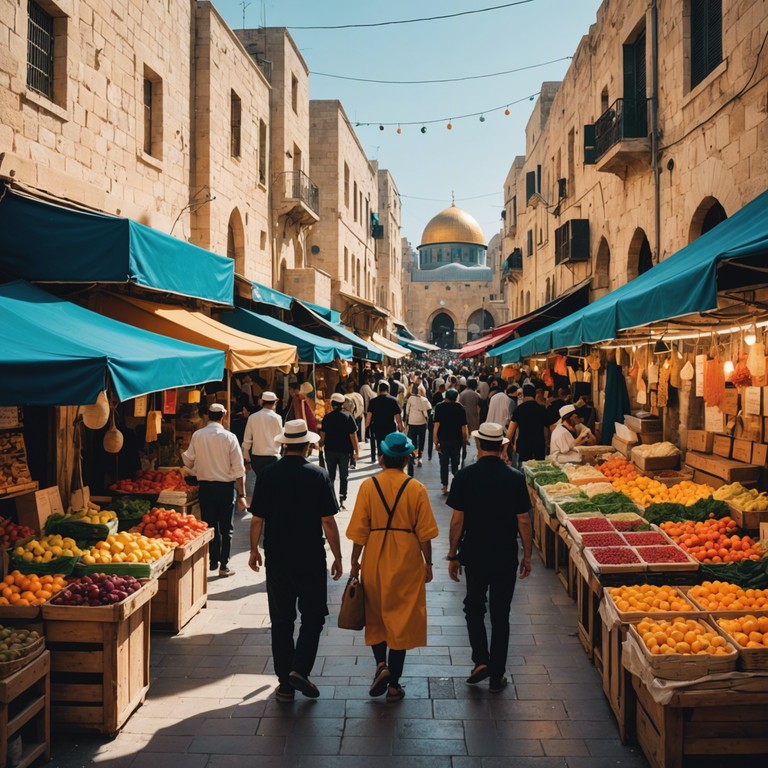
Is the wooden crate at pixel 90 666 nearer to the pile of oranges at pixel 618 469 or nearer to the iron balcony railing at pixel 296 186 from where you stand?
the pile of oranges at pixel 618 469

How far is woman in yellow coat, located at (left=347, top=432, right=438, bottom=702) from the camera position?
4.49 meters

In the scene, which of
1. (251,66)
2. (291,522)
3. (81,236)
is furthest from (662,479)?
(251,66)

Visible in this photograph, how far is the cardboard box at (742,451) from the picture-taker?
23.7 feet

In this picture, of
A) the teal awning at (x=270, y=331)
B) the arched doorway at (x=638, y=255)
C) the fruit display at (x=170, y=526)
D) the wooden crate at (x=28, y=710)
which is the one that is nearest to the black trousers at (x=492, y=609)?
the fruit display at (x=170, y=526)

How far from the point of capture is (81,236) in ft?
20.5

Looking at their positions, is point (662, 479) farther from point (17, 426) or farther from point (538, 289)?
point (538, 289)

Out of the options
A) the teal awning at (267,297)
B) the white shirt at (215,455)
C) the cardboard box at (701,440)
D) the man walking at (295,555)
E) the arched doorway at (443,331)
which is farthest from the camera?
the arched doorway at (443,331)

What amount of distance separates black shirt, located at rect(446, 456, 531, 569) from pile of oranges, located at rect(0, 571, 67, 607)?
2709mm

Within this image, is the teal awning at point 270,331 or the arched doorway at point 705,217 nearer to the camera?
the arched doorway at point 705,217

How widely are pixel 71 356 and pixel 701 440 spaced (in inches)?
269

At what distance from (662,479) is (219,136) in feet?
33.6

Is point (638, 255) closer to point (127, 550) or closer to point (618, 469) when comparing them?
point (618, 469)

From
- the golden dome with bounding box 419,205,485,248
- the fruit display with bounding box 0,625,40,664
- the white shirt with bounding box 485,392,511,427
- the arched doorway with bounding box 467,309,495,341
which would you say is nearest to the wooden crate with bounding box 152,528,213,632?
the fruit display with bounding box 0,625,40,664

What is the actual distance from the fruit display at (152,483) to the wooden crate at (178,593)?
1.44 metres
